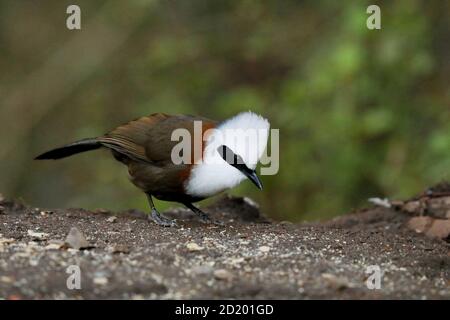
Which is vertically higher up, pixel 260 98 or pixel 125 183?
pixel 260 98

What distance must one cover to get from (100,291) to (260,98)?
6142 mm

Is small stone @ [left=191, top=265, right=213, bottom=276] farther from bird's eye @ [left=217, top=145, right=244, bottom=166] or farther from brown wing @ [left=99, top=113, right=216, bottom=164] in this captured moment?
brown wing @ [left=99, top=113, right=216, bottom=164]

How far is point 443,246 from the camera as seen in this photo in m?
4.71

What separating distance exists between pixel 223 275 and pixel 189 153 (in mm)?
1567

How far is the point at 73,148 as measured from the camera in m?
5.75

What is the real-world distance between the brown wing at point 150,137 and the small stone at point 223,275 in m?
1.60

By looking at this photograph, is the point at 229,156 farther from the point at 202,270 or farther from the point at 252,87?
the point at 252,87

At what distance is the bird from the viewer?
488 centimetres

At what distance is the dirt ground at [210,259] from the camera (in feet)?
11.4

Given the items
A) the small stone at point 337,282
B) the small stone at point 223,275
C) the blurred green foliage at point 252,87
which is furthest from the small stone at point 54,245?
the blurred green foliage at point 252,87

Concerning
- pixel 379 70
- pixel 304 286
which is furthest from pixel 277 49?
pixel 304 286

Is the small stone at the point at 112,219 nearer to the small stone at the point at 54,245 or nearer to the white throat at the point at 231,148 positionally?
the white throat at the point at 231,148
